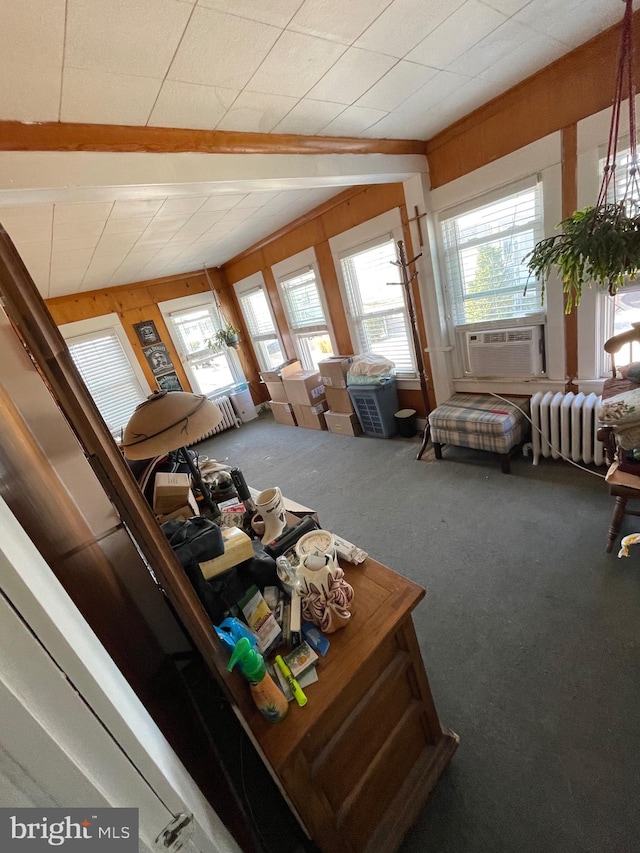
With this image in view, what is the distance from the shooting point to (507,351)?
9.39 feet

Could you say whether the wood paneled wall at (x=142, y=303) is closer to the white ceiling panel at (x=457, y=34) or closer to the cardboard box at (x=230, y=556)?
the white ceiling panel at (x=457, y=34)

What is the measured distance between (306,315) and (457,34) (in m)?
3.30

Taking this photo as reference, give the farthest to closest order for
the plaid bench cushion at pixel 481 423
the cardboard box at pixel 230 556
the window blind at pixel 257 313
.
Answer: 1. the window blind at pixel 257 313
2. the plaid bench cushion at pixel 481 423
3. the cardboard box at pixel 230 556

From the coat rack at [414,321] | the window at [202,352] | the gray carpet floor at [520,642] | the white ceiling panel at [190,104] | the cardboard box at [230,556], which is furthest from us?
the window at [202,352]

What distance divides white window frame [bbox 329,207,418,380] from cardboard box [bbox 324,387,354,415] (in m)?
0.56

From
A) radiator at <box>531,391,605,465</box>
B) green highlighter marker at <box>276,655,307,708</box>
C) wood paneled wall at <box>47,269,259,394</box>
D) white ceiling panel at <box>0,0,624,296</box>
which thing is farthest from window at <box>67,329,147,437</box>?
radiator at <box>531,391,605,465</box>

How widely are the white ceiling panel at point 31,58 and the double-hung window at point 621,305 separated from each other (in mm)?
2738

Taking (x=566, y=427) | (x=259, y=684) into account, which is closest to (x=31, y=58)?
(x=259, y=684)

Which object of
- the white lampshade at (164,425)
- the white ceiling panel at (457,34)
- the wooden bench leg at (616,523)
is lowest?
the wooden bench leg at (616,523)

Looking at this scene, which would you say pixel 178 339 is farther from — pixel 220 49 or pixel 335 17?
pixel 335 17

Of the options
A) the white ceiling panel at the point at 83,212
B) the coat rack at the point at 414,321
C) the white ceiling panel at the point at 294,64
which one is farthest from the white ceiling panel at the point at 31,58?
the coat rack at the point at 414,321

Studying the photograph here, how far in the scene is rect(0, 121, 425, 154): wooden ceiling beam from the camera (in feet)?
4.66

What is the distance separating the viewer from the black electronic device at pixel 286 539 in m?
1.17

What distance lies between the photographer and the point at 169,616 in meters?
1.03
